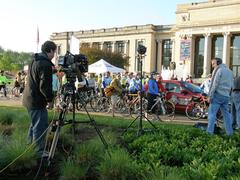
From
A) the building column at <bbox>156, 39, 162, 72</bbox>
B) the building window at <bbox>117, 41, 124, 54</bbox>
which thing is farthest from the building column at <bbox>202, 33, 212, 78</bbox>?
the building window at <bbox>117, 41, 124, 54</bbox>

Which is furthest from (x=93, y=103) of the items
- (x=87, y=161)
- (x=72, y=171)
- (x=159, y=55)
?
(x=159, y=55)

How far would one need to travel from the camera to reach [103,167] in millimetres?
5488

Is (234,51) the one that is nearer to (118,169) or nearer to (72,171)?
(118,169)

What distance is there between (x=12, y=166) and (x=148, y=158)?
214 centimetres

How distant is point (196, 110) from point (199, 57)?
59.5m

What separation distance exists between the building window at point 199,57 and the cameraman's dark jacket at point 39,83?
225 ft

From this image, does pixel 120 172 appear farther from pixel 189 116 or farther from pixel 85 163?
pixel 189 116

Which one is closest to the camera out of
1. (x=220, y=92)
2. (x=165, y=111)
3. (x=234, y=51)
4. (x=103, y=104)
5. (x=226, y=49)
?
(x=220, y=92)

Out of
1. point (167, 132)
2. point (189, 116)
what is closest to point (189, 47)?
point (189, 116)

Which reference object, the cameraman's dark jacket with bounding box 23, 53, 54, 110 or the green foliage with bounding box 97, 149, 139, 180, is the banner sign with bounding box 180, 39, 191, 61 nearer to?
the cameraman's dark jacket with bounding box 23, 53, 54, 110

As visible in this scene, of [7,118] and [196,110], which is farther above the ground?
[7,118]

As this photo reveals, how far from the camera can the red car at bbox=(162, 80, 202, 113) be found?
18.0 meters

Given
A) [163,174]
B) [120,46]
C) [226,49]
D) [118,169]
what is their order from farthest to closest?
1. [120,46]
2. [226,49]
3. [118,169]
4. [163,174]

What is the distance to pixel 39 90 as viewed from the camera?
22.4 feet
